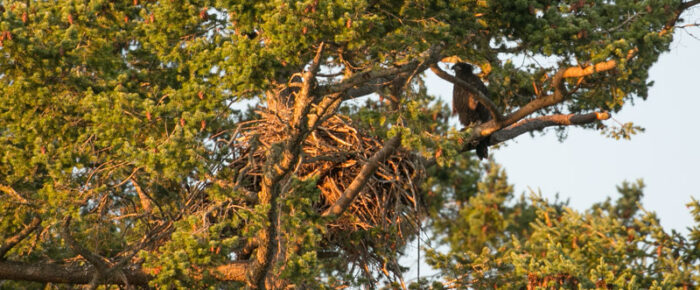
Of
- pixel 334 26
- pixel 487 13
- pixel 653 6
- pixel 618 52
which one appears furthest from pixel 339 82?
pixel 653 6

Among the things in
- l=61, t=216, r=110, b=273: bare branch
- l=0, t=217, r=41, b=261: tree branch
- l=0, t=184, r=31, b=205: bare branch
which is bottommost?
l=61, t=216, r=110, b=273: bare branch

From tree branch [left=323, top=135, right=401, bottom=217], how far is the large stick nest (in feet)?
2.27

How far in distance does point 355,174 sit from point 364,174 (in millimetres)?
1104

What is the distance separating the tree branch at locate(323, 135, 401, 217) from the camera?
809 cm

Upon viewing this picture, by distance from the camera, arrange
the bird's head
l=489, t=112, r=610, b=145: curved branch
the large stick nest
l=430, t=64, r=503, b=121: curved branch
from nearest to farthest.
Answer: l=430, t=64, r=503, b=121: curved branch → l=489, t=112, r=610, b=145: curved branch → the large stick nest → the bird's head

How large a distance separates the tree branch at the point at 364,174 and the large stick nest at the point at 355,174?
2.27ft

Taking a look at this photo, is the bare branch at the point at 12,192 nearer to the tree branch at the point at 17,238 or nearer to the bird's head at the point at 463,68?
the tree branch at the point at 17,238

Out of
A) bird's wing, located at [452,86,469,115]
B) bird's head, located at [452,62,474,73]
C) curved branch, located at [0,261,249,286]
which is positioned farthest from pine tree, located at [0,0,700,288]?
bird's wing, located at [452,86,469,115]

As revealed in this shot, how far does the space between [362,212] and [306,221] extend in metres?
2.07

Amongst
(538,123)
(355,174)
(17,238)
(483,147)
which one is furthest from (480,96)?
(17,238)

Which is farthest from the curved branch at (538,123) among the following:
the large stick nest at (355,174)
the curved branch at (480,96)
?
the large stick nest at (355,174)

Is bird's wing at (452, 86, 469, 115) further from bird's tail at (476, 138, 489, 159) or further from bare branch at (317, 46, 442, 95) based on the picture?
bare branch at (317, 46, 442, 95)

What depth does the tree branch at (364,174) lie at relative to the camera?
8.09 metres

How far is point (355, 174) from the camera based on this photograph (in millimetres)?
9258
